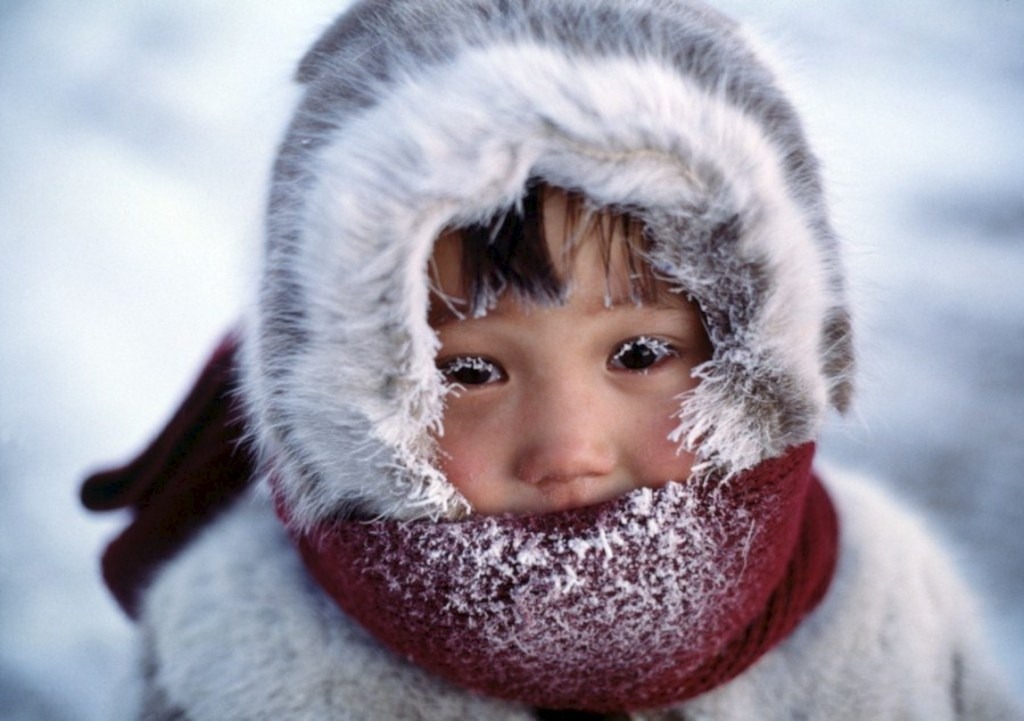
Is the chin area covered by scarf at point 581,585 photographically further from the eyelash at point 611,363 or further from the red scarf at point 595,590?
the eyelash at point 611,363

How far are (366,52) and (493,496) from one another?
395 mm

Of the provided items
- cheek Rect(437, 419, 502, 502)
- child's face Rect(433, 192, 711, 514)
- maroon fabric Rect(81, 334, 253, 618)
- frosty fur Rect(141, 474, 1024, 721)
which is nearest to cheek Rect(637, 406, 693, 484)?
child's face Rect(433, 192, 711, 514)

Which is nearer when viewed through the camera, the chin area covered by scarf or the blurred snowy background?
the chin area covered by scarf

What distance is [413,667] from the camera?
853 mm

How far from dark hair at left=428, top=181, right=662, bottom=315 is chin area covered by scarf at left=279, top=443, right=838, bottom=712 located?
186mm

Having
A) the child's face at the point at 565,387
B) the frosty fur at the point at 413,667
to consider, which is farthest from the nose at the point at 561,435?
the frosty fur at the point at 413,667

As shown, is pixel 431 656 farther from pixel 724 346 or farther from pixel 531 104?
pixel 531 104

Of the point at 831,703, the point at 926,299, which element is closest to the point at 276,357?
the point at 831,703

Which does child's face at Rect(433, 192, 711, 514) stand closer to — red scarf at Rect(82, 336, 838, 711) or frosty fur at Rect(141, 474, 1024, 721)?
red scarf at Rect(82, 336, 838, 711)

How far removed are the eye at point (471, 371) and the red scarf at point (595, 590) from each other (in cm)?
12

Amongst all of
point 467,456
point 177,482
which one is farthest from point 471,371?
point 177,482

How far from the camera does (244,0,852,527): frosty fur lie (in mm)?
674

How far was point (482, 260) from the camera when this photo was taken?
2.36ft

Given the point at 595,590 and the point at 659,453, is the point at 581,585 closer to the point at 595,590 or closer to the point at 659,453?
the point at 595,590
